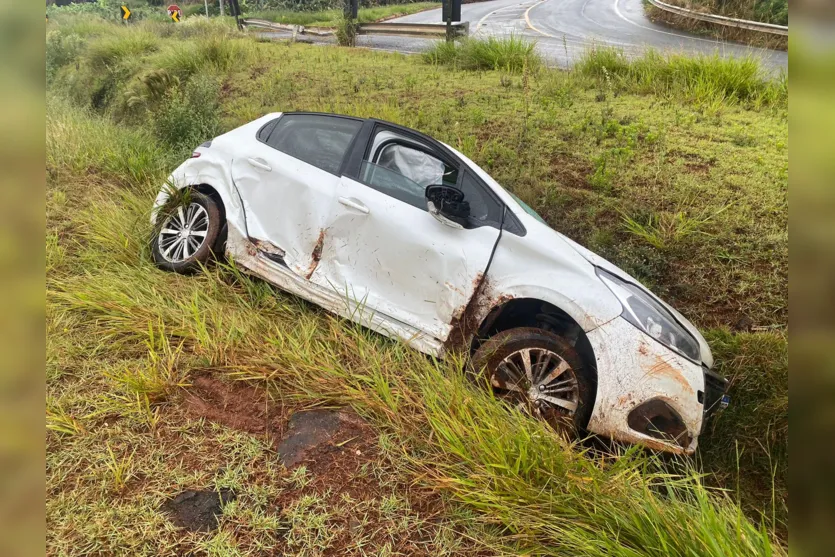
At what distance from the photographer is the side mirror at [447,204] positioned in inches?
139

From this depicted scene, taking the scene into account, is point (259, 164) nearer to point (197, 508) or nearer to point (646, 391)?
point (197, 508)

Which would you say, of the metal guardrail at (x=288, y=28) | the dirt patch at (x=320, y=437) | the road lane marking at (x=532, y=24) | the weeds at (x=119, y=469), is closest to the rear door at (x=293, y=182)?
the dirt patch at (x=320, y=437)

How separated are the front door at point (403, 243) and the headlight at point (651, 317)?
34.8 inches

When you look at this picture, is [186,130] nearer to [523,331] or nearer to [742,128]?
[523,331]

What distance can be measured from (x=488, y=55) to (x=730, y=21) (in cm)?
732

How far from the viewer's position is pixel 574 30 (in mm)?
16547

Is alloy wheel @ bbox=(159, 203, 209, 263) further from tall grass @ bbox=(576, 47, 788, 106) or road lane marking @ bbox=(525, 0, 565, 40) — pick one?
road lane marking @ bbox=(525, 0, 565, 40)

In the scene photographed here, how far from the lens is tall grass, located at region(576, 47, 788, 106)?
26.0ft

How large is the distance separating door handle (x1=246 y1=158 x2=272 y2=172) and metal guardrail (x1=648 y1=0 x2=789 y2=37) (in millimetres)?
12180

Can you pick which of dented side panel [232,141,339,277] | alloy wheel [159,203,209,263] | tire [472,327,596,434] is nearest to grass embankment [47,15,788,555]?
alloy wheel [159,203,209,263]

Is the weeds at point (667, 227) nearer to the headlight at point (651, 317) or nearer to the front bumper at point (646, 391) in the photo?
the headlight at point (651, 317)

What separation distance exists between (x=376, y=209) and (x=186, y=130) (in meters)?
5.41

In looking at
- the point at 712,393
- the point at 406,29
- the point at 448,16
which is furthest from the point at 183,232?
the point at 406,29
